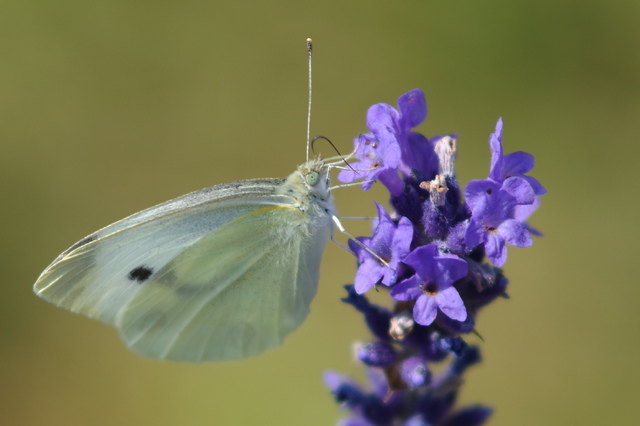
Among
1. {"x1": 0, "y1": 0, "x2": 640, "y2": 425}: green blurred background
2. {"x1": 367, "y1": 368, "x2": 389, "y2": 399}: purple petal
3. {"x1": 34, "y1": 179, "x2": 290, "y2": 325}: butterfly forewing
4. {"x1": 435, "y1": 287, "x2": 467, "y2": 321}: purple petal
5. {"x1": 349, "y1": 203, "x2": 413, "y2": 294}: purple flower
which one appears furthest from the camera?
{"x1": 0, "y1": 0, "x2": 640, "y2": 425}: green blurred background

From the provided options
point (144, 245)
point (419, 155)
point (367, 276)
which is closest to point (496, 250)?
point (367, 276)

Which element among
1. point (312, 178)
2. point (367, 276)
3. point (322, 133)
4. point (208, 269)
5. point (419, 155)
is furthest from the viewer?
point (322, 133)

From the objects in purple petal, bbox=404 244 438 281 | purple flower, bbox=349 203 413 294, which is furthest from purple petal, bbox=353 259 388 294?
purple petal, bbox=404 244 438 281

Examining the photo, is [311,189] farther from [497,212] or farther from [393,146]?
[497,212]

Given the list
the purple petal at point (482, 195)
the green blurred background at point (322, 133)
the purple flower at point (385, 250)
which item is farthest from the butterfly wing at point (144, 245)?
the green blurred background at point (322, 133)

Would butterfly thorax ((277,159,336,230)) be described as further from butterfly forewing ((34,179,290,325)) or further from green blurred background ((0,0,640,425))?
green blurred background ((0,0,640,425))

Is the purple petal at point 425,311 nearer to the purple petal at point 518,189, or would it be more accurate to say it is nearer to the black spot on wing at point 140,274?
the purple petal at point 518,189
